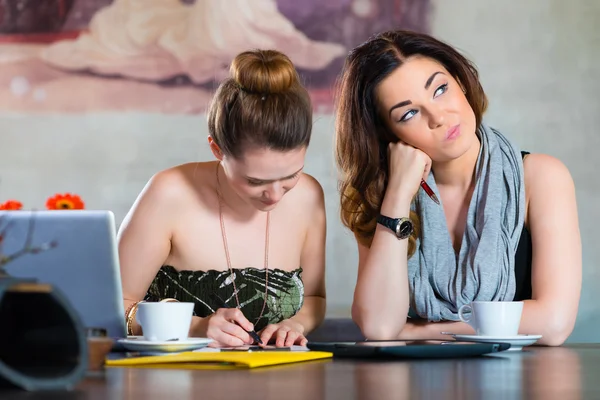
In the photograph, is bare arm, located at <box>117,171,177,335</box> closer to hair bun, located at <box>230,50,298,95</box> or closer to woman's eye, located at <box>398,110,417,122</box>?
hair bun, located at <box>230,50,298,95</box>

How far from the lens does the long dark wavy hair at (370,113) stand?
209cm

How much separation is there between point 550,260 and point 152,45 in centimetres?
218

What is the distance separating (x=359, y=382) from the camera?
2.73ft

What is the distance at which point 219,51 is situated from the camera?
3.54m

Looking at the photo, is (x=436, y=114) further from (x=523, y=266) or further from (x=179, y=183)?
(x=179, y=183)

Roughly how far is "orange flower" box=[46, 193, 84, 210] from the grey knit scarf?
1.64 meters

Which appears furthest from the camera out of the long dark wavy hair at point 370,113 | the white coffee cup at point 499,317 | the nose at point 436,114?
the long dark wavy hair at point 370,113

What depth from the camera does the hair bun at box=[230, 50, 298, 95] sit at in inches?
72.2

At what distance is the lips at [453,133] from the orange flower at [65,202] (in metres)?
1.79

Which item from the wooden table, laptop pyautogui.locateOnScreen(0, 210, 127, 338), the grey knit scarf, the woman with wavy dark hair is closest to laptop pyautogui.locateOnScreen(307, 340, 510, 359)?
the wooden table

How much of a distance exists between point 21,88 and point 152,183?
1745 millimetres

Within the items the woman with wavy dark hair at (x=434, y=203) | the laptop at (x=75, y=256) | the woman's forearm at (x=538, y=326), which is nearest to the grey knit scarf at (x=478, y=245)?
the woman with wavy dark hair at (x=434, y=203)

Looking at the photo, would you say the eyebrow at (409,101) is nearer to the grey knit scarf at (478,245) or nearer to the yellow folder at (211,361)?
the grey knit scarf at (478,245)

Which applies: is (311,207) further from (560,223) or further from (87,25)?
(87,25)
